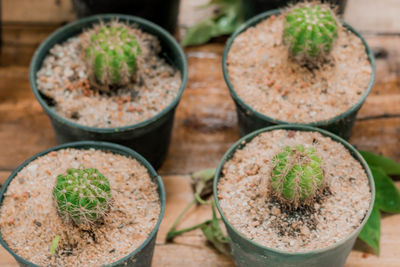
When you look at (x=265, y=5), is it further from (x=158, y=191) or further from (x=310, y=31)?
(x=158, y=191)

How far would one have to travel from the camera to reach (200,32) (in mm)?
2412

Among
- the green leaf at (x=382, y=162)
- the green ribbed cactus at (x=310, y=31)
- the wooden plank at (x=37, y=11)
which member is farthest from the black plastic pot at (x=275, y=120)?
the wooden plank at (x=37, y=11)

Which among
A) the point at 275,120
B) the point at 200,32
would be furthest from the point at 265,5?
the point at 275,120

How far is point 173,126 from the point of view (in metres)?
2.20

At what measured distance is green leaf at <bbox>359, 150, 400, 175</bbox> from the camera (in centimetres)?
197

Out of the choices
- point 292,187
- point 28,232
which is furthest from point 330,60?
point 28,232

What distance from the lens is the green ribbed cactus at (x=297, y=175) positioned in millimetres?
1586

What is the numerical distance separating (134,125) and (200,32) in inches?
27.6

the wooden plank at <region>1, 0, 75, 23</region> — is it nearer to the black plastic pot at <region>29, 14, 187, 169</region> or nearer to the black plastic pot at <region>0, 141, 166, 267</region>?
the black plastic pot at <region>29, 14, 187, 169</region>

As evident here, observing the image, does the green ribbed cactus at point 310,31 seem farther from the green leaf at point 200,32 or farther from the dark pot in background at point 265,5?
the green leaf at point 200,32

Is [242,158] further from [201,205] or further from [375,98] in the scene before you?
[375,98]

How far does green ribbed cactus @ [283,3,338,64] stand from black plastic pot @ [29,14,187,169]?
0.36 meters

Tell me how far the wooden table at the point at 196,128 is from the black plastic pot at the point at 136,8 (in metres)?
0.17

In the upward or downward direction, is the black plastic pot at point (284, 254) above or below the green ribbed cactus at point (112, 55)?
below
